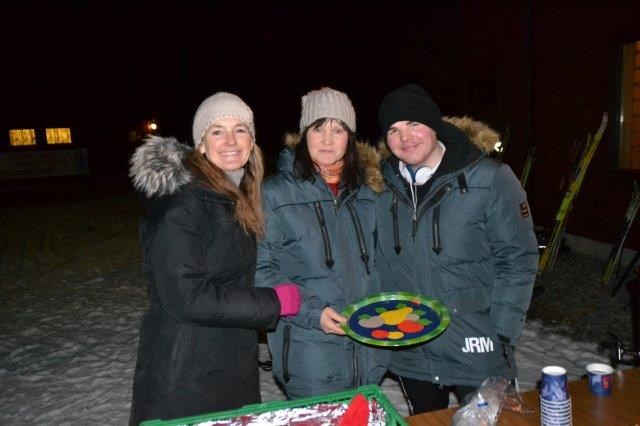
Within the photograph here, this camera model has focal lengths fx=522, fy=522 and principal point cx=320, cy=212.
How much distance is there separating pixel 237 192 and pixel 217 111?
17.8 inches

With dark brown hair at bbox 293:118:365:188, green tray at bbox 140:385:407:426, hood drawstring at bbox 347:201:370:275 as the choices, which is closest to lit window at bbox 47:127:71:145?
dark brown hair at bbox 293:118:365:188

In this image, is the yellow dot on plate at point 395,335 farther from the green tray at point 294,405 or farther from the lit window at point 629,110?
the lit window at point 629,110

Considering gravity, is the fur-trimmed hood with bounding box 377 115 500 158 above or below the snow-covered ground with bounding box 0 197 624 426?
above

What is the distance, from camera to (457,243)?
238 centimetres

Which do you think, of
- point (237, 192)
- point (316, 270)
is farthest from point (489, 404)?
point (237, 192)

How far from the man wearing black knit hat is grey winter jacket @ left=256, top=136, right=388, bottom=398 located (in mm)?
246

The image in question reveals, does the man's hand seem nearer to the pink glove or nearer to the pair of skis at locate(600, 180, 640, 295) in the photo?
the pink glove

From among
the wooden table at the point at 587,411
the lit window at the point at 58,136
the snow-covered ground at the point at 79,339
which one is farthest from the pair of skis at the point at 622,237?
the lit window at the point at 58,136

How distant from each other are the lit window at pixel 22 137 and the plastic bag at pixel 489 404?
101ft

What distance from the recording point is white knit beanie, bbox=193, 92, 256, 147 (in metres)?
2.44

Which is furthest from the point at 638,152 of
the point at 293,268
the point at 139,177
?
the point at 139,177

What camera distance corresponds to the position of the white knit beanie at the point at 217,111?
96.0 inches

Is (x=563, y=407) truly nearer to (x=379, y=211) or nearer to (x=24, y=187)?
(x=379, y=211)

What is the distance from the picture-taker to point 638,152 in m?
7.57
